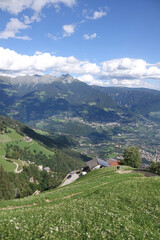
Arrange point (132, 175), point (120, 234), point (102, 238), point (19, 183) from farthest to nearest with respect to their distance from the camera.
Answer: point (19, 183), point (132, 175), point (120, 234), point (102, 238)

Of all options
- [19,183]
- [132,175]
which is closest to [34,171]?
[19,183]

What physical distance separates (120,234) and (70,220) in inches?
188

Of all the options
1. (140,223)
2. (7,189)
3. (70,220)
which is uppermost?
(70,220)

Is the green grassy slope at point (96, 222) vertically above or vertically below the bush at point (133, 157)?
above

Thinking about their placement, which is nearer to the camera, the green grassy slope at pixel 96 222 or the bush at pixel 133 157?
the green grassy slope at pixel 96 222

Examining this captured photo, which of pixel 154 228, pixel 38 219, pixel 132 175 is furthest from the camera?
pixel 132 175

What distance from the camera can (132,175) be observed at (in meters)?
47.0

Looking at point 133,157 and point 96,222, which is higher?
point 96,222

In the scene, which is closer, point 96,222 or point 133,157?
point 96,222

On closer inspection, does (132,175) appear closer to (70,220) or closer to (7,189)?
(70,220)

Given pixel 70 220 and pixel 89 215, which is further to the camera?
pixel 89 215

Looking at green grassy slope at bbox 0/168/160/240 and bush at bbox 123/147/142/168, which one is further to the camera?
bush at bbox 123/147/142/168

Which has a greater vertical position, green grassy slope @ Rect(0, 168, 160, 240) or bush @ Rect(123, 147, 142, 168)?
green grassy slope @ Rect(0, 168, 160, 240)

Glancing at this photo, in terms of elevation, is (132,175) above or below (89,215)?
below
